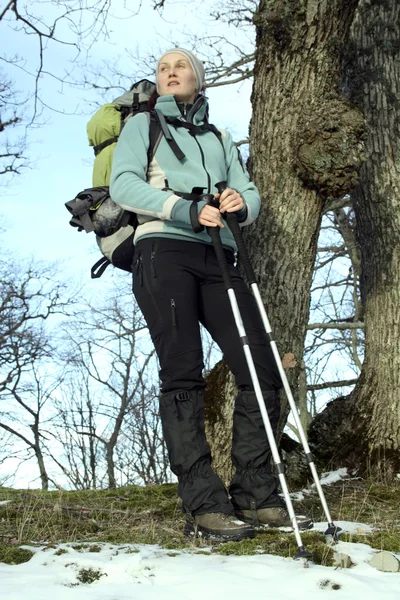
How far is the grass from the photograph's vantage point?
2.93 meters

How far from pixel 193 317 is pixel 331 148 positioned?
182 cm

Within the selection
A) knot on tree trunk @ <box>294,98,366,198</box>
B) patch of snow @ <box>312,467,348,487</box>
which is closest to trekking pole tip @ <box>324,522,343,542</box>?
patch of snow @ <box>312,467,348,487</box>

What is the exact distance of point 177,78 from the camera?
383 cm

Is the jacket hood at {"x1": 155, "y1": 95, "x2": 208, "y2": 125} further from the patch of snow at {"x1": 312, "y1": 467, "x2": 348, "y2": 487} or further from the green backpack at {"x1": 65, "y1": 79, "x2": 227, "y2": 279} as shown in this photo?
the patch of snow at {"x1": 312, "y1": 467, "x2": 348, "y2": 487}

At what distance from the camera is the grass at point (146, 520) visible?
2926mm

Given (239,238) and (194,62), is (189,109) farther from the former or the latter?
(239,238)

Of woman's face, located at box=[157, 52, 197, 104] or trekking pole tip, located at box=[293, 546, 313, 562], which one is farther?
woman's face, located at box=[157, 52, 197, 104]

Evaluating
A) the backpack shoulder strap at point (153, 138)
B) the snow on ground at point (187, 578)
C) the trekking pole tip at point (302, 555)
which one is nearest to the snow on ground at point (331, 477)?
the snow on ground at point (187, 578)

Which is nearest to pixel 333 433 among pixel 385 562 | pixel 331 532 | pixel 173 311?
pixel 331 532

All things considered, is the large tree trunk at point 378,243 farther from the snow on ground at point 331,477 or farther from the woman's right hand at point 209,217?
the woman's right hand at point 209,217

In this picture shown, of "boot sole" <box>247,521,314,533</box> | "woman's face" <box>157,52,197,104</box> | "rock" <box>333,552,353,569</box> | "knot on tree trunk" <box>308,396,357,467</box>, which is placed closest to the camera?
"rock" <box>333,552,353,569</box>

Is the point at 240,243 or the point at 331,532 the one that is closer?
the point at 331,532

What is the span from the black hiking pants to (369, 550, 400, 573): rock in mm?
761

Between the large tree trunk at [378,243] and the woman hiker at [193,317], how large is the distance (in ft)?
7.75
